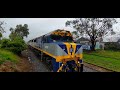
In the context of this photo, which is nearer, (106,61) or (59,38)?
(59,38)

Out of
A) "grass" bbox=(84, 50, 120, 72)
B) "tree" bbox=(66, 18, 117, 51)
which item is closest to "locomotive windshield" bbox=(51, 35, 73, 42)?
"grass" bbox=(84, 50, 120, 72)

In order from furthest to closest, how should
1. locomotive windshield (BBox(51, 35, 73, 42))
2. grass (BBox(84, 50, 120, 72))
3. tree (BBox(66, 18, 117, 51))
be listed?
tree (BBox(66, 18, 117, 51)), grass (BBox(84, 50, 120, 72)), locomotive windshield (BBox(51, 35, 73, 42))

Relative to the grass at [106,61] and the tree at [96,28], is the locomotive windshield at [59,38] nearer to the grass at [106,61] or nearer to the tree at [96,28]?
the grass at [106,61]

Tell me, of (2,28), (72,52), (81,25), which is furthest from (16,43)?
(81,25)

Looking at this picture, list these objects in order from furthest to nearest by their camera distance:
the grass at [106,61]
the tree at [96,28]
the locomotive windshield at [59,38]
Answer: the tree at [96,28]
the grass at [106,61]
the locomotive windshield at [59,38]

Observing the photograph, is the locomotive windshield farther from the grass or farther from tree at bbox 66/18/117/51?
tree at bbox 66/18/117/51

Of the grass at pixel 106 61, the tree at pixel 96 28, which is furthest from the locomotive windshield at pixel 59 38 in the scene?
the tree at pixel 96 28

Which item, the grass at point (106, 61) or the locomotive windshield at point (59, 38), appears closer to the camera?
the locomotive windshield at point (59, 38)

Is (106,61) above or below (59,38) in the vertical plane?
below

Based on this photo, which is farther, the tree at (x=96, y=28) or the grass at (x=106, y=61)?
the tree at (x=96, y=28)

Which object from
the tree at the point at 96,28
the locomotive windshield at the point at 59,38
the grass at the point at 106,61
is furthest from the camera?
the tree at the point at 96,28

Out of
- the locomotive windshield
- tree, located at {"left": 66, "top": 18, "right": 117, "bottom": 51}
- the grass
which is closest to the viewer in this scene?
the locomotive windshield

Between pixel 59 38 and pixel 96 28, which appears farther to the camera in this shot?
pixel 96 28

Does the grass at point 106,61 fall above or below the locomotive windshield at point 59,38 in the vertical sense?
below
